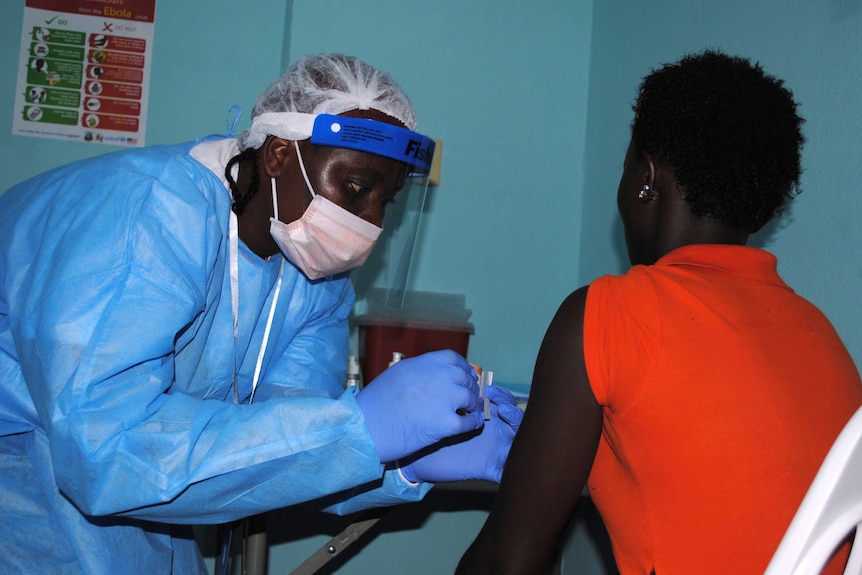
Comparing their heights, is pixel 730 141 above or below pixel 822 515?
above

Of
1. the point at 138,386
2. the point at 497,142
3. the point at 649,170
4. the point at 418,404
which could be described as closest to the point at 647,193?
the point at 649,170

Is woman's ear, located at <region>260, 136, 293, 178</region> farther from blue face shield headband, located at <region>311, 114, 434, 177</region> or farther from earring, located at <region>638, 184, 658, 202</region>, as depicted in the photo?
earring, located at <region>638, 184, 658, 202</region>

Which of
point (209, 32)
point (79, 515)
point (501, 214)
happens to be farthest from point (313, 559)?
point (209, 32)

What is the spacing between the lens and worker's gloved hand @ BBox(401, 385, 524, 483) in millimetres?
1352

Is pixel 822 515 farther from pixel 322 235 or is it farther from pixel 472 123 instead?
pixel 472 123

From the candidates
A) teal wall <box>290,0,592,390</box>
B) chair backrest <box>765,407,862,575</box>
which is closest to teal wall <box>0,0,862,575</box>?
teal wall <box>290,0,592,390</box>

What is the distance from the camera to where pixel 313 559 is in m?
1.75

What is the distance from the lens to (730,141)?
3.23ft

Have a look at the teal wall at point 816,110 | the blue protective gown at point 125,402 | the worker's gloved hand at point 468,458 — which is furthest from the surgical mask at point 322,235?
the teal wall at point 816,110

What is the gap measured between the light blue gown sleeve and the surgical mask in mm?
200

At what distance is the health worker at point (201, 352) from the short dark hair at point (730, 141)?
461mm

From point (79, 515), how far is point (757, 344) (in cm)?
99

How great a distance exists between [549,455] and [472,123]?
1.55 meters

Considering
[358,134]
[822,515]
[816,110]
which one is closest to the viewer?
[822,515]
